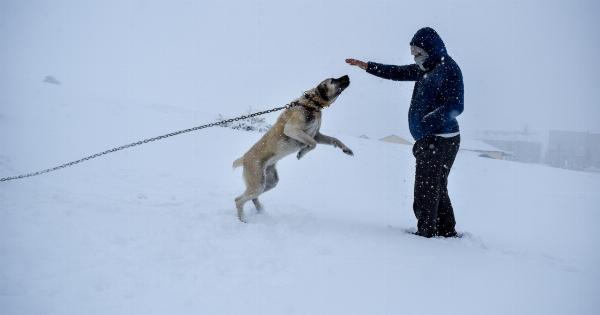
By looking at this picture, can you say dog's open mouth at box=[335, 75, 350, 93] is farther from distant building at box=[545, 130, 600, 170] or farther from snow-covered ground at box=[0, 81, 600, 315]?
distant building at box=[545, 130, 600, 170]

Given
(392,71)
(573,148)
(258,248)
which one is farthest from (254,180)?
(573,148)

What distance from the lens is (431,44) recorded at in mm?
3523

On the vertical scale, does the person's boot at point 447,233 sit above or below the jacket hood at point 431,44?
below

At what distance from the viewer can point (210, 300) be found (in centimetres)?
212

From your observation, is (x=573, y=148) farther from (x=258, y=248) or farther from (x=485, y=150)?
(x=258, y=248)

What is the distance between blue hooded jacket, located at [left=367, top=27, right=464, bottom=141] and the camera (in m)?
3.39

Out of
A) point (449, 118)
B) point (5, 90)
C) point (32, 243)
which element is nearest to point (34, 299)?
point (32, 243)

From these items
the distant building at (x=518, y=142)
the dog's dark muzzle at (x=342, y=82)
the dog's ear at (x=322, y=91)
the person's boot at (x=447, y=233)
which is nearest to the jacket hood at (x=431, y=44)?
the dog's dark muzzle at (x=342, y=82)

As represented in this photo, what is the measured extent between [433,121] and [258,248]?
2089 millimetres

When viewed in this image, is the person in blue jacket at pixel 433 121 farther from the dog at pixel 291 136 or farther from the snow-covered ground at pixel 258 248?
the dog at pixel 291 136

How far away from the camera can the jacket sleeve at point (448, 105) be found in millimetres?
3367

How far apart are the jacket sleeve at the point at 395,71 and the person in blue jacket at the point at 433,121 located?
295 mm

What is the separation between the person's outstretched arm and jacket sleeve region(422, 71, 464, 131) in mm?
573

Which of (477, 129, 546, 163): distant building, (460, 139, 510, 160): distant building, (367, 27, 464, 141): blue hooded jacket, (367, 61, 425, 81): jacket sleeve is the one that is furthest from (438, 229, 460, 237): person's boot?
(477, 129, 546, 163): distant building
